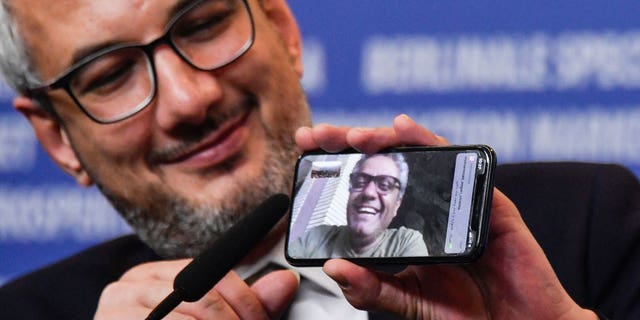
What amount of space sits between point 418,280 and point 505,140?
780 mm

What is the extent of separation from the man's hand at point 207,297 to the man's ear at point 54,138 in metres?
0.40

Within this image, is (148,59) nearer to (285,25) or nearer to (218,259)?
(285,25)

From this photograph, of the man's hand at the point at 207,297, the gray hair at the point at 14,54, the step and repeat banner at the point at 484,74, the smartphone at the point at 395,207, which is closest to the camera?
the smartphone at the point at 395,207

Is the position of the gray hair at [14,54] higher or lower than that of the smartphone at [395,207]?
higher

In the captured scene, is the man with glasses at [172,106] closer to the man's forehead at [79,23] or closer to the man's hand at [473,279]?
the man's forehead at [79,23]

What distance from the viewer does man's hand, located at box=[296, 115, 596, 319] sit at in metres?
1.02

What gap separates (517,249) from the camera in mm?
1033

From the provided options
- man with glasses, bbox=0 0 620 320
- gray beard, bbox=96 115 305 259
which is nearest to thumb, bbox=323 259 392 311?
man with glasses, bbox=0 0 620 320

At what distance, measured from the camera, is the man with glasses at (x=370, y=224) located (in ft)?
3.20

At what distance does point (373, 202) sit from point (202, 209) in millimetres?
472

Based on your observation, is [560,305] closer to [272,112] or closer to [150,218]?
[272,112]

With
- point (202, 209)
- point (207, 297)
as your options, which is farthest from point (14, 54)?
point (207, 297)

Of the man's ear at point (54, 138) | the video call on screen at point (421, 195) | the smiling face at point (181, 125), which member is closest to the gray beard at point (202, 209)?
the smiling face at point (181, 125)

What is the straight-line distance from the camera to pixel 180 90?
4.44 ft
